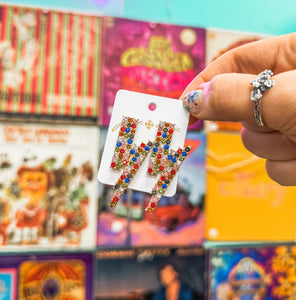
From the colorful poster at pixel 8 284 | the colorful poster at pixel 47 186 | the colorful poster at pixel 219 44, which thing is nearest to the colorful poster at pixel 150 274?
the colorful poster at pixel 47 186

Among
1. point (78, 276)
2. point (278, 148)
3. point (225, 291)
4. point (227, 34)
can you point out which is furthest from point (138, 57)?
point (225, 291)

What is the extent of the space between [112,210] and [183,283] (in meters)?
0.39

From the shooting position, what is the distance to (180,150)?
22.3 inches

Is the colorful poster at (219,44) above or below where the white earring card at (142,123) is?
above

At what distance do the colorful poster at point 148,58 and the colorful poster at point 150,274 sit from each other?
487 mm

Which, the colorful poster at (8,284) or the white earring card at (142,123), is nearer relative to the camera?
the white earring card at (142,123)

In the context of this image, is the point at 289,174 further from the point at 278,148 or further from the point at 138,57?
the point at 138,57

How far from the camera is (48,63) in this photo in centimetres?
115

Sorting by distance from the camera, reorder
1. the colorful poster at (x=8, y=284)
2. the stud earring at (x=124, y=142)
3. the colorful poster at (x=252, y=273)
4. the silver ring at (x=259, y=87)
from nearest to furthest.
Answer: the silver ring at (x=259, y=87) → the stud earring at (x=124, y=142) → the colorful poster at (x=8, y=284) → the colorful poster at (x=252, y=273)

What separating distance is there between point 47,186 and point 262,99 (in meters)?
0.88

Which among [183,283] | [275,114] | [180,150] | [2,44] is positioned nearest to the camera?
[275,114]

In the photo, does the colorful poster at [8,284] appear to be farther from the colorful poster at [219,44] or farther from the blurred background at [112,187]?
the colorful poster at [219,44]

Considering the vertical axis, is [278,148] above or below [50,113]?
below

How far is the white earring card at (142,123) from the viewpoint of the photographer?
22.4 inches
